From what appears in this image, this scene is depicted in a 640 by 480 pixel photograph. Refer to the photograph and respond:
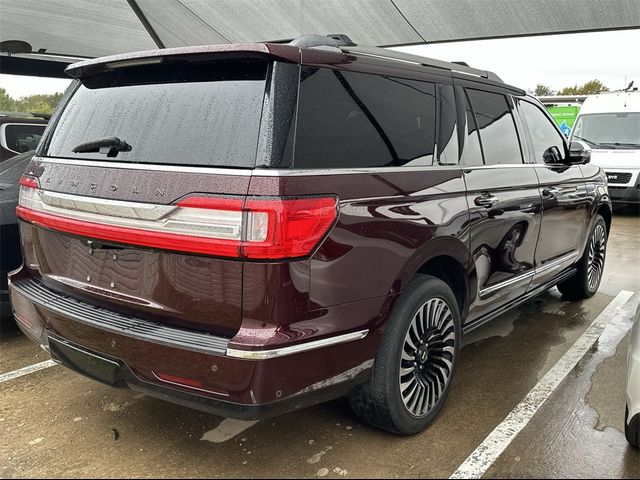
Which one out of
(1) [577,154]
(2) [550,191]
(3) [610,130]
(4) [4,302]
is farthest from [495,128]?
(3) [610,130]

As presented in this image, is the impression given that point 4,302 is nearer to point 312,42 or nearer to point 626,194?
point 312,42

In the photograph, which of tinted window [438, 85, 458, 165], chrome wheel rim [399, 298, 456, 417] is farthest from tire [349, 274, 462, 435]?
tinted window [438, 85, 458, 165]

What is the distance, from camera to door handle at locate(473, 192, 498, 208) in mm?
3037

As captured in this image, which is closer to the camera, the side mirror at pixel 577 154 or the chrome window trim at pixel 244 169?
the chrome window trim at pixel 244 169

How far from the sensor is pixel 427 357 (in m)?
2.79

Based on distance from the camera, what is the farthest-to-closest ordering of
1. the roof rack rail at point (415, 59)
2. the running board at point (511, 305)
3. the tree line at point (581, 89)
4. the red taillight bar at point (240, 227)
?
the tree line at point (581, 89), the running board at point (511, 305), the roof rack rail at point (415, 59), the red taillight bar at point (240, 227)

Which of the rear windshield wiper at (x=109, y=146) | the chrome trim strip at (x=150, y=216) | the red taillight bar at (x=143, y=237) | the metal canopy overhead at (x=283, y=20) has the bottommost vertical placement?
the red taillight bar at (x=143, y=237)

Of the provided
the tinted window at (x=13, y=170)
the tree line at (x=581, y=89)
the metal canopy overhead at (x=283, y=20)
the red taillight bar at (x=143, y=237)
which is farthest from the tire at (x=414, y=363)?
the tree line at (x=581, y=89)

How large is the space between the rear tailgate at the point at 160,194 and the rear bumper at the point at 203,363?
9cm

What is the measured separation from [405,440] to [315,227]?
50.3 inches

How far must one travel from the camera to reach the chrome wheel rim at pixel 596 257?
4.99 meters

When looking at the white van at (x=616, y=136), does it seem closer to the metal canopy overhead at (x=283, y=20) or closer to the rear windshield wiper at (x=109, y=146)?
the metal canopy overhead at (x=283, y=20)

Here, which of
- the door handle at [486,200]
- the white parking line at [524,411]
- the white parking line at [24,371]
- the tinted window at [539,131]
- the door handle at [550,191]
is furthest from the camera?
the tinted window at [539,131]

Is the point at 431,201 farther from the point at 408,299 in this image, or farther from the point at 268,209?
the point at 268,209
